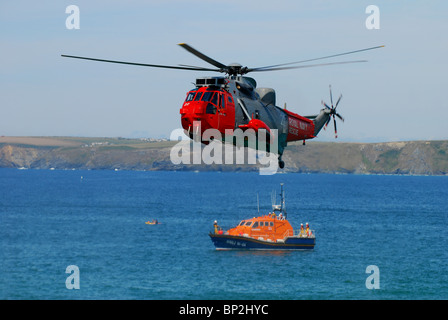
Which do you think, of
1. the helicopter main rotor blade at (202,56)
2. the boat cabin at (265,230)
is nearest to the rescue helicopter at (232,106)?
the helicopter main rotor blade at (202,56)

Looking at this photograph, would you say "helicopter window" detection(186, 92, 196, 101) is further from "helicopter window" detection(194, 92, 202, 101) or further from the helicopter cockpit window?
the helicopter cockpit window

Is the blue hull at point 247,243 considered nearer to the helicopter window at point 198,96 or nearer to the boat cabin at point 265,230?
the boat cabin at point 265,230

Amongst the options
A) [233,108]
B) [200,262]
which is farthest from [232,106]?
[200,262]

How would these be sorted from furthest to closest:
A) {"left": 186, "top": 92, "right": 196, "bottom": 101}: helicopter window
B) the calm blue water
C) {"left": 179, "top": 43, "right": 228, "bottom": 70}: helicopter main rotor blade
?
1. the calm blue water
2. {"left": 186, "top": 92, "right": 196, "bottom": 101}: helicopter window
3. {"left": 179, "top": 43, "right": 228, "bottom": 70}: helicopter main rotor blade

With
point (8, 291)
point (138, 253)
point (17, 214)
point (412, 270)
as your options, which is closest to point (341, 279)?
point (412, 270)

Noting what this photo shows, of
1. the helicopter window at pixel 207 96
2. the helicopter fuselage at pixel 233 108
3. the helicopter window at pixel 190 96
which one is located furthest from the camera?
the helicopter window at pixel 190 96

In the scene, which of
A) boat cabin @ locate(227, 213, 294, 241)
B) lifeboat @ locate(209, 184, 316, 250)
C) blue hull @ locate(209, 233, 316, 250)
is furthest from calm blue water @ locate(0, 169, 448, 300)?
boat cabin @ locate(227, 213, 294, 241)

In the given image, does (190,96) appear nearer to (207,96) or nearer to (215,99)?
(207,96)

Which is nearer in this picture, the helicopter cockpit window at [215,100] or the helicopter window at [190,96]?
the helicopter cockpit window at [215,100]

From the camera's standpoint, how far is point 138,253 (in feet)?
422

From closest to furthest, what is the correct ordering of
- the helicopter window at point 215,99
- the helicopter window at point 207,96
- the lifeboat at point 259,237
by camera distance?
the helicopter window at point 215,99
the helicopter window at point 207,96
the lifeboat at point 259,237

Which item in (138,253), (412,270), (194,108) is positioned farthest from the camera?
(138,253)
